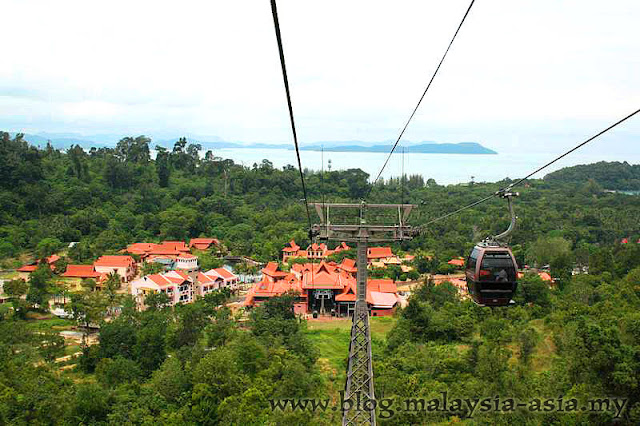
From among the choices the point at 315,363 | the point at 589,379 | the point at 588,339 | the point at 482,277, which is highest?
the point at 482,277

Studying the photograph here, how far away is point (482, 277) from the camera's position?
6.17 metres

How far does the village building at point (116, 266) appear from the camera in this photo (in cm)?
2883

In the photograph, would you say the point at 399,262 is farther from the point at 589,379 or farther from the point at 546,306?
the point at 589,379

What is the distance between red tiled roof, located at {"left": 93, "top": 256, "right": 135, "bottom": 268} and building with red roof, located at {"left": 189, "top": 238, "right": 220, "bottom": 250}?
6744 millimetres

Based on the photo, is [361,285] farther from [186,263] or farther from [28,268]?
[28,268]

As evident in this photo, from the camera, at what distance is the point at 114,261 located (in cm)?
2928

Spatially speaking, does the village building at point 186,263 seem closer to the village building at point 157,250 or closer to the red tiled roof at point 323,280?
the village building at point 157,250

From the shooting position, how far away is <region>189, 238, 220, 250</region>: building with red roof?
3622 centimetres

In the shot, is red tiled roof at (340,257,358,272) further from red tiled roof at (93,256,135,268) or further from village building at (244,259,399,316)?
red tiled roof at (93,256,135,268)

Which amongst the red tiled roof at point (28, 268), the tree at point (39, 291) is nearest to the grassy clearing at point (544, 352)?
the tree at point (39, 291)

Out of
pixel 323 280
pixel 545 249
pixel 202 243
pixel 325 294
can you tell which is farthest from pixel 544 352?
pixel 202 243

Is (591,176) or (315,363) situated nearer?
(315,363)

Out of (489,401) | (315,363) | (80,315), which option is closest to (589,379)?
(489,401)

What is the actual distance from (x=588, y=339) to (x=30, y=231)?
33.9m
